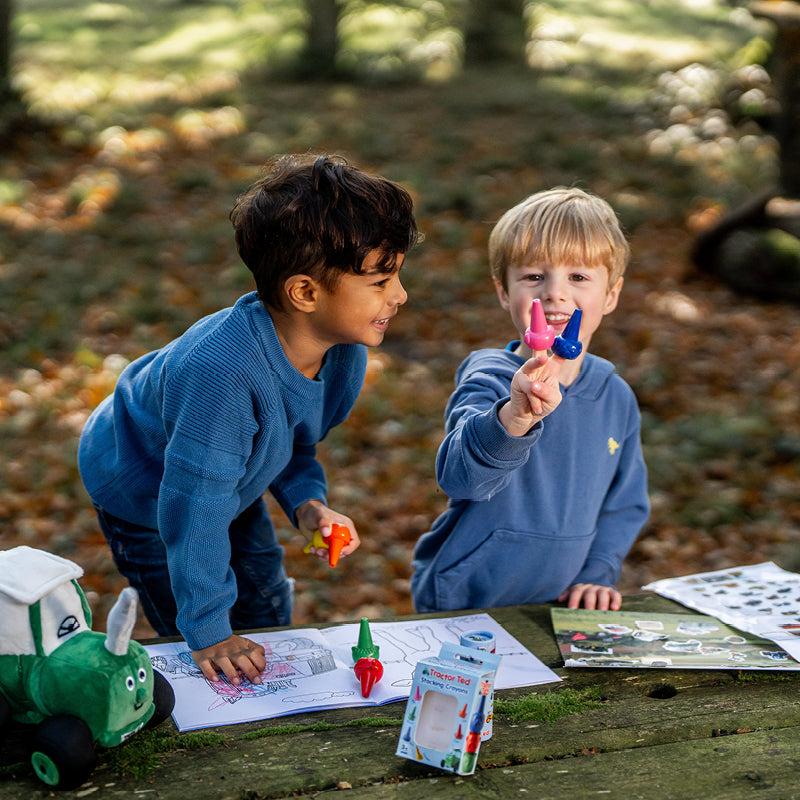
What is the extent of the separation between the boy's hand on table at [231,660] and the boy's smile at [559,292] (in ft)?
3.02

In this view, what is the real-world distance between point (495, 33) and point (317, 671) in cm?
1192

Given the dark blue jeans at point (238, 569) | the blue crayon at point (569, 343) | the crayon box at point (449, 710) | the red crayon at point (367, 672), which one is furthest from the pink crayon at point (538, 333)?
the dark blue jeans at point (238, 569)

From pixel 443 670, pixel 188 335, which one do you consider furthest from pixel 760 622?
pixel 188 335

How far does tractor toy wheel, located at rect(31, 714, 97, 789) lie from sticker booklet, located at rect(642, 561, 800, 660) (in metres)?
1.42

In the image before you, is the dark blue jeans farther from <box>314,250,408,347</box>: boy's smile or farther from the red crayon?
<box>314,250,408,347</box>: boy's smile

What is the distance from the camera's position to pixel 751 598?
7.53ft

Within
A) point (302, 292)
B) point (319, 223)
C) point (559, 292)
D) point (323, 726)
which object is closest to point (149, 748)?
point (323, 726)

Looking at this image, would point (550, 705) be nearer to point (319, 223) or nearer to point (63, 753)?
point (63, 753)

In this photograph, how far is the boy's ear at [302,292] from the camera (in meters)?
1.85

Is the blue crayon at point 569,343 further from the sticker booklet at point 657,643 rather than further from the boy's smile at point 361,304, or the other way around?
the sticker booklet at point 657,643

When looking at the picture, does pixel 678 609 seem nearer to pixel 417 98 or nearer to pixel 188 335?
pixel 188 335

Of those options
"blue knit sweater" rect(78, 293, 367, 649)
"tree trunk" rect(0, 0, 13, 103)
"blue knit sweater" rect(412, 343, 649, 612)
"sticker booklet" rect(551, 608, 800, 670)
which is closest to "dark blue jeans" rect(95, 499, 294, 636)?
"blue knit sweater" rect(78, 293, 367, 649)

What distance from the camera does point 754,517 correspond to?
462 centimetres

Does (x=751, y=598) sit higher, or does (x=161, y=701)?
(x=161, y=701)
